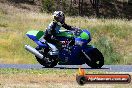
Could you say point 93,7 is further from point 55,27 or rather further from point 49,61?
point 55,27

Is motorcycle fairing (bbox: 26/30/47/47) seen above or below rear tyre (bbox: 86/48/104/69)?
above

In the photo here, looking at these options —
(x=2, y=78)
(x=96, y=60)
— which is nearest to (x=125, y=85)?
(x=2, y=78)

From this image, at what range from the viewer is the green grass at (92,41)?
25.1 meters

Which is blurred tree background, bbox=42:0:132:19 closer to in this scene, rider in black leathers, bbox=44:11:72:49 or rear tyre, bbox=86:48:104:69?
rider in black leathers, bbox=44:11:72:49

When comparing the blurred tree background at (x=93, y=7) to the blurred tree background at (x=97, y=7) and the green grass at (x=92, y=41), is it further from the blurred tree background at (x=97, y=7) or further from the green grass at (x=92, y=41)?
the green grass at (x=92, y=41)

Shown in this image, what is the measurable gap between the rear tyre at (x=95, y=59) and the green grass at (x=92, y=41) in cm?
599

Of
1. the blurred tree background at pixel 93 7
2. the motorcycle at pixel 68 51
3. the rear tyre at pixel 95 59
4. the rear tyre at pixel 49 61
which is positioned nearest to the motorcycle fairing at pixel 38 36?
the motorcycle at pixel 68 51

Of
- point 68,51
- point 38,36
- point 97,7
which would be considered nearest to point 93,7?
point 97,7

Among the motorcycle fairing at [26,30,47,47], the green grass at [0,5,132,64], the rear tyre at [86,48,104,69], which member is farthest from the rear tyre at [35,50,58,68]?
the green grass at [0,5,132,64]

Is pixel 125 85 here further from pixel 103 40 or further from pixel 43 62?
pixel 103 40

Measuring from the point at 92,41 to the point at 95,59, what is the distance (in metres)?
12.4

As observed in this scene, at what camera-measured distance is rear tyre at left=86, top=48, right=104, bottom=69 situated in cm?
1758

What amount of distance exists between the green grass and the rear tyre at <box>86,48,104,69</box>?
599 cm

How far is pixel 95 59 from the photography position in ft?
58.0
